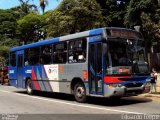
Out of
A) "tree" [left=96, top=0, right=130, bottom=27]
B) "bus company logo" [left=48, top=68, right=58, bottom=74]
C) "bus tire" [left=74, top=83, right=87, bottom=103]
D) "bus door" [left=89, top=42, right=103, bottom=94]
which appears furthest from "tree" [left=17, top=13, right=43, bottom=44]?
"bus door" [left=89, top=42, right=103, bottom=94]

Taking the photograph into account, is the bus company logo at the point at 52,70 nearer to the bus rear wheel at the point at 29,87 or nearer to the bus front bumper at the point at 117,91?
the bus rear wheel at the point at 29,87

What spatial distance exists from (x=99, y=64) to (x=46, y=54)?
5242mm

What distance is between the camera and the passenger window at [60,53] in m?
17.9

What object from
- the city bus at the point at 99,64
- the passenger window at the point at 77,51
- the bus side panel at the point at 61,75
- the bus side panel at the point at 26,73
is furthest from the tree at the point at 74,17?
the passenger window at the point at 77,51

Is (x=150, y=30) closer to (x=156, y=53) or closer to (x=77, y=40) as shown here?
(x=156, y=53)

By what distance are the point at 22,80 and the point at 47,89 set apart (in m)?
3.57

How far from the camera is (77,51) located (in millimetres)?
16828

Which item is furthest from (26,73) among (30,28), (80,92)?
(30,28)

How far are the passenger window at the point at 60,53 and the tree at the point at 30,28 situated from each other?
43.5 m

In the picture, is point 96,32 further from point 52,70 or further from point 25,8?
point 25,8

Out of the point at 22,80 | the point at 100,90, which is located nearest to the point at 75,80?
the point at 100,90

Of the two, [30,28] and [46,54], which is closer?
[46,54]

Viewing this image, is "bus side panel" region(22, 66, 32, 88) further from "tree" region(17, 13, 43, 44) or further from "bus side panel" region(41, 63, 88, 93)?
"tree" region(17, 13, 43, 44)

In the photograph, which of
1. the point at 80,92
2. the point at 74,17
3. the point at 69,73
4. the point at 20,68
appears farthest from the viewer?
the point at 74,17
